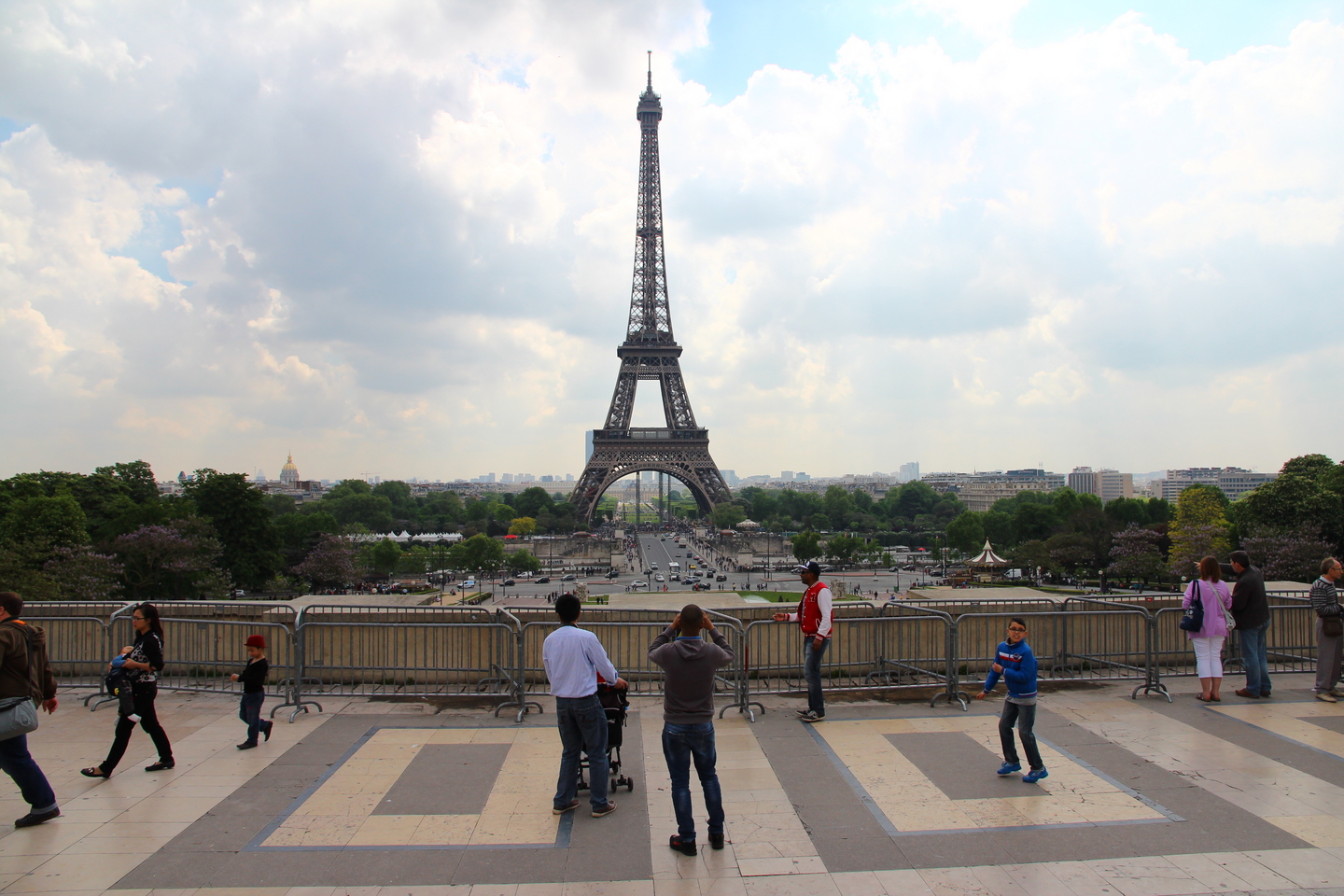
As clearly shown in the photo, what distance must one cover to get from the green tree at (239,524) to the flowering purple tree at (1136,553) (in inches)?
1918

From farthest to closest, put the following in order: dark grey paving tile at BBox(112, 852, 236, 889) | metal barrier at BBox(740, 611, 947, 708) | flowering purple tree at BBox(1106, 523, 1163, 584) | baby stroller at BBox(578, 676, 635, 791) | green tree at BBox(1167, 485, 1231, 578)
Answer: flowering purple tree at BBox(1106, 523, 1163, 584)
green tree at BBox(1167, 485, 1231, 578)
metal barrier at BBox(740, 611, 947, 708)
baby stroller at BBox(578, 676, 635, 791)
dark grey paving tile at BBox(112, 852, 236, 889)

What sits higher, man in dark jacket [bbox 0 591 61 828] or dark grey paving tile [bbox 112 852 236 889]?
man in dark jacket [bbox 0 591 61 828]

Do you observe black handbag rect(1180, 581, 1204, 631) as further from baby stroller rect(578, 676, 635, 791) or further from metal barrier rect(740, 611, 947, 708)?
baby stroller rect(578, 676, 635, 791)

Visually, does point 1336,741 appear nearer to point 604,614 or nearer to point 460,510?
point 604,614

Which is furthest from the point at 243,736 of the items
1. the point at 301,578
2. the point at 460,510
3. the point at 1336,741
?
the point at 460,510

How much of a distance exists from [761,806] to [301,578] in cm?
4737

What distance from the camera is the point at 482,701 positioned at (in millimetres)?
8688

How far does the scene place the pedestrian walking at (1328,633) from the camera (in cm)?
860

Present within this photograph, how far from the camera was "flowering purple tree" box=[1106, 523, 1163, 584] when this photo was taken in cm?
4534

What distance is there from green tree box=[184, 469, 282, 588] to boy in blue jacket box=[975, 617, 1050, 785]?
40286 mm

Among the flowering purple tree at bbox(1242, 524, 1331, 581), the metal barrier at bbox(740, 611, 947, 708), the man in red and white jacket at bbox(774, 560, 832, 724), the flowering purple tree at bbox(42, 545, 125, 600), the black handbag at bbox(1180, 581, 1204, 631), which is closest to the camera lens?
the man in red and white jacket at bbox(774, 560, 832, 724)

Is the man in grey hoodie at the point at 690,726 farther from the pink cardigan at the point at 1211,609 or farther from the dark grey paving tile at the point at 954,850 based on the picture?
the pink cardigan at the point at 1211,609

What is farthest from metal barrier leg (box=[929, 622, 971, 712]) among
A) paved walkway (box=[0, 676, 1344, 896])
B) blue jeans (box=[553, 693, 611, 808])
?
blue jeans (box=[553, 693, 611, 808])

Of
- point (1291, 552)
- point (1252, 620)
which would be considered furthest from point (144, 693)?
point (1291, 552)
